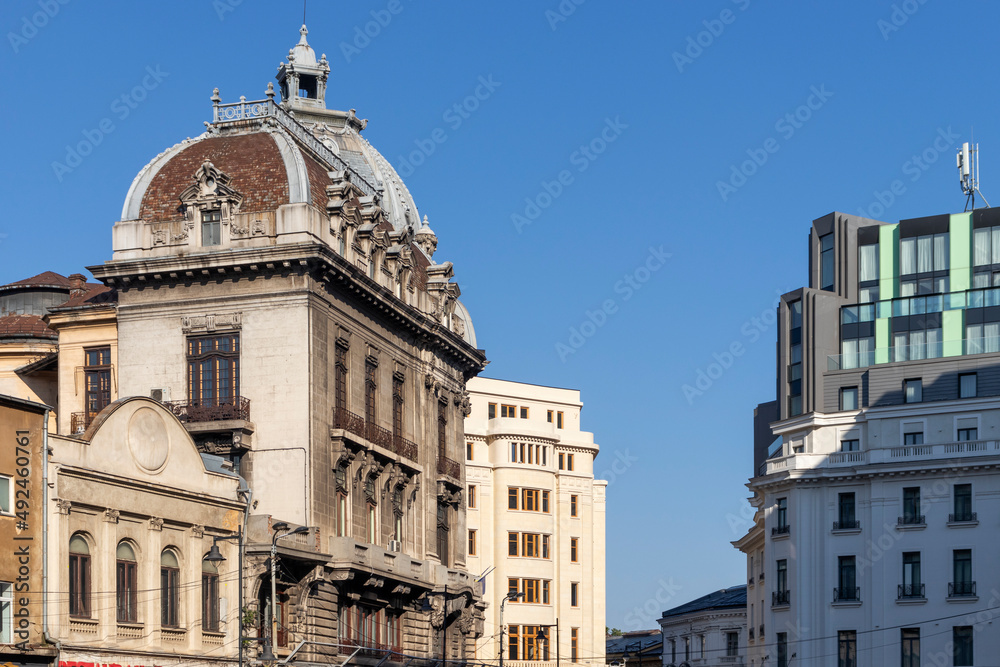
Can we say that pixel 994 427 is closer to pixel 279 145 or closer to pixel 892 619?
pixel 892 619

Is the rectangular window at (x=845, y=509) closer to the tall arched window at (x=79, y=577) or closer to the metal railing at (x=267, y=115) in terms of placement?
the metal railing at (x=267, y=115)

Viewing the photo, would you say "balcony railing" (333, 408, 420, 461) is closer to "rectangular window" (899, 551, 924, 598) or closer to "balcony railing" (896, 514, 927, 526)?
"balcony railing" (896, 514, 927, 526)

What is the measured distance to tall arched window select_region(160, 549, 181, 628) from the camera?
176 ft

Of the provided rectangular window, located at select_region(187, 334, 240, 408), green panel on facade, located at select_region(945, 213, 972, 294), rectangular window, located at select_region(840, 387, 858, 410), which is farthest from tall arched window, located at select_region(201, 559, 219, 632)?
green panel on facade, located at select_region(945, 213, 972, 294)

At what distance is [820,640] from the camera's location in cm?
8862


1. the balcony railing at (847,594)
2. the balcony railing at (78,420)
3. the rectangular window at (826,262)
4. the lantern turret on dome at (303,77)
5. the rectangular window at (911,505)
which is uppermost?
the lantern turret on dome at (303,77)

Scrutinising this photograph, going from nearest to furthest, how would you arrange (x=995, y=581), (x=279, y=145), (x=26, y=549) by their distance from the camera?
1. (x=26, y=549)
2. (x=279, y=145)
3. (x=995, y=581)

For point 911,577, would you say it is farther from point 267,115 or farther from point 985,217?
point 267,115

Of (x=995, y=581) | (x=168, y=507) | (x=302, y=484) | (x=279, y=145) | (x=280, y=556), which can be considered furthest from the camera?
(x=995, y=581)

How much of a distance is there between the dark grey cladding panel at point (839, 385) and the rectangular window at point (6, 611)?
58.7 meters

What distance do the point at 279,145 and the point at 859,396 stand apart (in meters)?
41.3

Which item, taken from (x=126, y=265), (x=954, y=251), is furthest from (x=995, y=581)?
(x=126, y=265)

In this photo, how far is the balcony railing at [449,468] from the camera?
79.6m

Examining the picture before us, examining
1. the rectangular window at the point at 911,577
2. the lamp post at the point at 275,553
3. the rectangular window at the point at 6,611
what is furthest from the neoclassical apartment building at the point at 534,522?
the rectangular window at the point at 6,611
